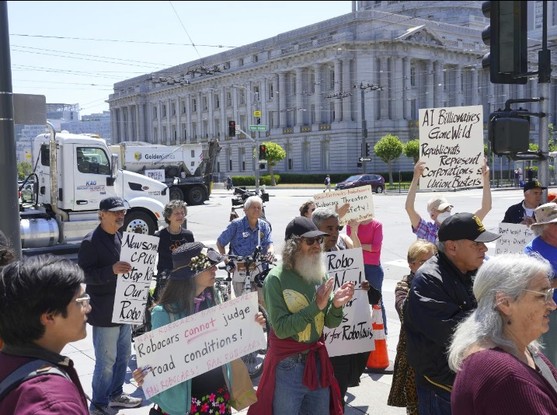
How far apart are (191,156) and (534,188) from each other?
1258 inches

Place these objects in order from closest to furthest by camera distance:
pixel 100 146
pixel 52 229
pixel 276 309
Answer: pixel 276 309 → pixel 52 229 → pixel 100 146

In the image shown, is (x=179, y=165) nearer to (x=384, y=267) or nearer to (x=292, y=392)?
(x=384, y=267)

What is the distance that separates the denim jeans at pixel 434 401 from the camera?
3240mm

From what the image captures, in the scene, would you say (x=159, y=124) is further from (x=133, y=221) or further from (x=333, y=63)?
(x=133, y=221)

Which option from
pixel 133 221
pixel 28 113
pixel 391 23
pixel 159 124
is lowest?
pixel 133 221

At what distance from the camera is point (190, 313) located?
3789 mm

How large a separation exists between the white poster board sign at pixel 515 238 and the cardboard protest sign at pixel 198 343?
3.35m

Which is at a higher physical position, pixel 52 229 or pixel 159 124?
pixel 159 124

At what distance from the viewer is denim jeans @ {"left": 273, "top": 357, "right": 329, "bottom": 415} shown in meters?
3.76

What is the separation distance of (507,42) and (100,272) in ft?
13.4

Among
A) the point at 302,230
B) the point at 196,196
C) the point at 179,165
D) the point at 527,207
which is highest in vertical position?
the point at 179,165

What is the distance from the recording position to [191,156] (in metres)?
37.6

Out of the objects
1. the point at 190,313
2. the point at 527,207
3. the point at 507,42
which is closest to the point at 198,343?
the point at 190,313

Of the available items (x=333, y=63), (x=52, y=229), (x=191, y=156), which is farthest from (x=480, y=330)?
(x=333, y=63)
